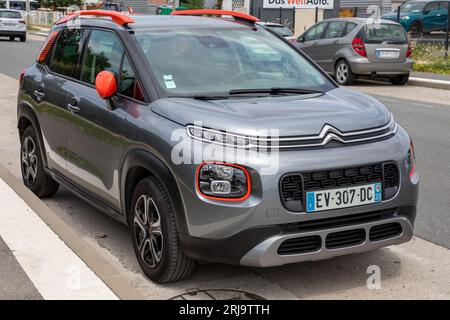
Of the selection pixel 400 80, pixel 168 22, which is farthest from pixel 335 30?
pixel 168 22

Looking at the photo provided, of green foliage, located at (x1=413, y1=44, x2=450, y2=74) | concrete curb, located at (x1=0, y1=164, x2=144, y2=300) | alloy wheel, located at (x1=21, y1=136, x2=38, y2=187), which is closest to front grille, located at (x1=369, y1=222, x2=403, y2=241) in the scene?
concrete curb, located at (x1=0, y1=164, x2=144, y2=300)

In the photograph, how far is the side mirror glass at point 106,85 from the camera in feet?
15.5

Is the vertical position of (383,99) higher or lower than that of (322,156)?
lower

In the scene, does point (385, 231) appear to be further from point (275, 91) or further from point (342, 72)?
point (342, 72)

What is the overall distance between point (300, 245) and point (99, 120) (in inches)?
71.1

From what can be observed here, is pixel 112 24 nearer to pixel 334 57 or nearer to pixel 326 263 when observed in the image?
pixel 326 263

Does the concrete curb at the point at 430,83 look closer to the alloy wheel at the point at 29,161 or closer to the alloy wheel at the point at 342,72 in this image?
the alloy wheel at the point at 342,72

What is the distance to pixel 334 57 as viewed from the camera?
685 inches

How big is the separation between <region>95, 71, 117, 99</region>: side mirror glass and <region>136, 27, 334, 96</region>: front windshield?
280 mm

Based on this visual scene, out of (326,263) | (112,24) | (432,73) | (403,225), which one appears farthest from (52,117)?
(432,73)

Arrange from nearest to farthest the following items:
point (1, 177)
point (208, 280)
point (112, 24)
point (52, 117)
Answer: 1. point (208, 280)
2. point (112, 24)
3. point (52, 117)
4. point (1, 177)

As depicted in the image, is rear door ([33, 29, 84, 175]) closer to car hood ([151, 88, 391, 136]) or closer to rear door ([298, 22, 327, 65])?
car hood ([151, 88, 391, 136])

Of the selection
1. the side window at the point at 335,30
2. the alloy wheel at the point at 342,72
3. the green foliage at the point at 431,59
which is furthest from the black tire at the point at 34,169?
the green foliage at the point at 431,59
